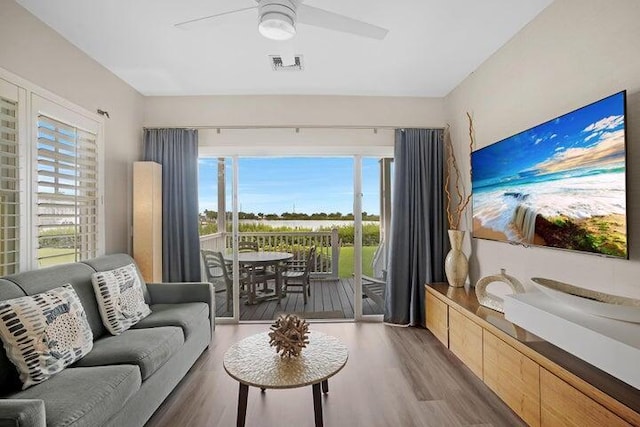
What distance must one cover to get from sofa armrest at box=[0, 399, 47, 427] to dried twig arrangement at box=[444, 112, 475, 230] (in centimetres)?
337

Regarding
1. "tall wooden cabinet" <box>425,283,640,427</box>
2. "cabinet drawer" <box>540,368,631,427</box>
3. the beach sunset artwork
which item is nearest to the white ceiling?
the beach sunset artwork

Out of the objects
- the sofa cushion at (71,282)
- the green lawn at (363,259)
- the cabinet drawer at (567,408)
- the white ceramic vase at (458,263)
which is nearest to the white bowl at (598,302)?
the cabinet drawer at (567,408)

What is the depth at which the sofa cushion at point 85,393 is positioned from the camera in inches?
54.9

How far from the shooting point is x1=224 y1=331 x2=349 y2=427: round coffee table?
1.74 meters

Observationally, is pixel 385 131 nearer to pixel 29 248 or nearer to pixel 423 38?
pixel 423 38

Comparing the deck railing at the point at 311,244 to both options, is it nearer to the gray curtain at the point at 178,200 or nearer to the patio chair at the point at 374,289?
the patio chair at the point at 374,289

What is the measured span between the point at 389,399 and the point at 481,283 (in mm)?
1124

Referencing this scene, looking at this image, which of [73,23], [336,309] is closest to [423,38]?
[73,23]

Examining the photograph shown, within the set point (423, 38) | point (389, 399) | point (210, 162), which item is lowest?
point (389, 399)

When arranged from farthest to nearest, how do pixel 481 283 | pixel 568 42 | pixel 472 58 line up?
pixel 472 58
pixel 481 283
pixel 568 42

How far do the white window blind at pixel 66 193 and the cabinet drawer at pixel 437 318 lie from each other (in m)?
3.21

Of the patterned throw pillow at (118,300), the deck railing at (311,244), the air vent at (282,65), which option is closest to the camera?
the patterned throw pillow at (118,300)

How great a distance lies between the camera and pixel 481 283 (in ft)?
8.47

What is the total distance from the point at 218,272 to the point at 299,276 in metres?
1.08
